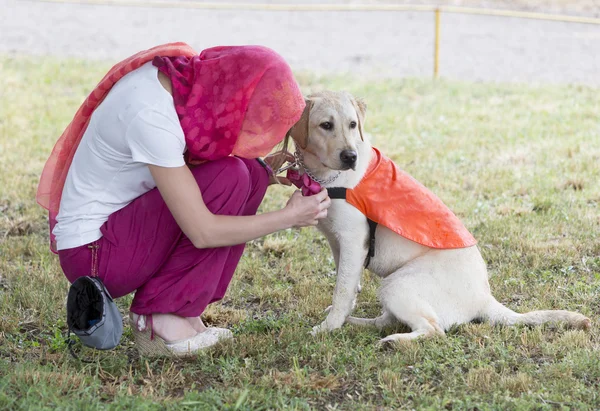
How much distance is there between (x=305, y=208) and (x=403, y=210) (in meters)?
0.62

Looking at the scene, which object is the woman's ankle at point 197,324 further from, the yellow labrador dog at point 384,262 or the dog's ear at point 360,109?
the dog's ear at point 360,109

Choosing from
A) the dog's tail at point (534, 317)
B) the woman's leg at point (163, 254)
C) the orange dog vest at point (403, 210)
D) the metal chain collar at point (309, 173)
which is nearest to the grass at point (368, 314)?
the dog's tail at point (534, 317)

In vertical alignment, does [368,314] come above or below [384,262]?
below

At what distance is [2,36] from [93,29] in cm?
172

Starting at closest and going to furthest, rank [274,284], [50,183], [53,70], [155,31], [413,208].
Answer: [50,183] < [413,208] < [274,284] < [53,70] < [155,31]

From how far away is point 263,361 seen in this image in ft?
11.0

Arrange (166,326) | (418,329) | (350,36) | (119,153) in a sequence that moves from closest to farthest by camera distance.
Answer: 1. (119,153)
2. (166,326)
3. (418,329)
4. (350,36)

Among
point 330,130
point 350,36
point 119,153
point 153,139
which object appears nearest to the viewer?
point 153,139

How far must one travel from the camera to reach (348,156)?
360 centimetres

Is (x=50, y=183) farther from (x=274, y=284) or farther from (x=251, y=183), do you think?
(x=274, y=284)

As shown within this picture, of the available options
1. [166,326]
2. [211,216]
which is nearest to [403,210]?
[211,216]

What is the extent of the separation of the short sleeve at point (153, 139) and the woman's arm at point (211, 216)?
1.6 inches

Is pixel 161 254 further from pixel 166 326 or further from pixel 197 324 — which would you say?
pixel 197 324

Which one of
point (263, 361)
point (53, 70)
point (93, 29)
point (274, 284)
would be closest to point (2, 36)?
point (93, 29)
